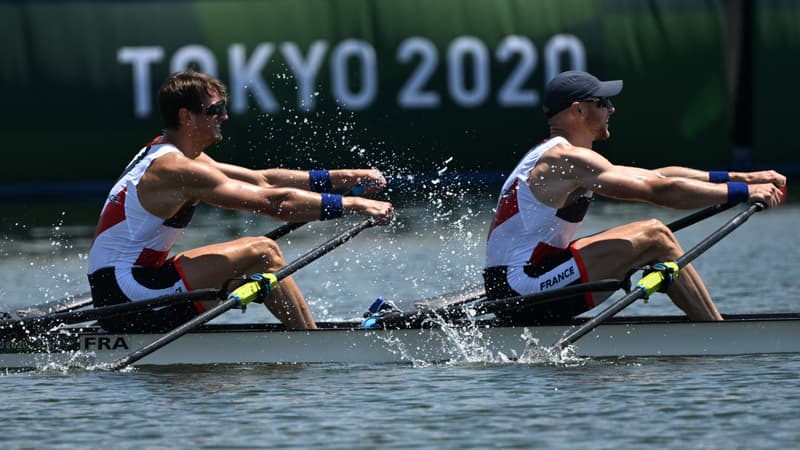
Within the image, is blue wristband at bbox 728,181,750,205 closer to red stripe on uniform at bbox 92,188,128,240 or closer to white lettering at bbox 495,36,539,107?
red stripe on uniform at bbox 92,188,128,240

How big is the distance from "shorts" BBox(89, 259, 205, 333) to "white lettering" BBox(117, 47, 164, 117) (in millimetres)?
13527

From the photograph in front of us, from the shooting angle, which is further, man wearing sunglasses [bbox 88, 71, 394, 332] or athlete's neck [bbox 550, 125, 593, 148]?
athlete's neck [bbox 550, 125, 593, 148]

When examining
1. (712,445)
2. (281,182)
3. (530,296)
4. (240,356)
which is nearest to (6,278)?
(281,182)

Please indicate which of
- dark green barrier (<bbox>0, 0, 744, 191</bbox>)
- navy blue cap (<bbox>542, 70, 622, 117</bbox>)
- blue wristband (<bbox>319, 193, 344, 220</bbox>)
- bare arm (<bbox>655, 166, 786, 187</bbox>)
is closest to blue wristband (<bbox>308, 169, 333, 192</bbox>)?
blue wristband (<bbox>319, 193, 344, 220</bbox>)

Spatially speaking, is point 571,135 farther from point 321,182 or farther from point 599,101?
point 321,182

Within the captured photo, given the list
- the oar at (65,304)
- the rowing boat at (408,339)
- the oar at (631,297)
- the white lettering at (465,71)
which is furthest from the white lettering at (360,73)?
the oar at (631,297)

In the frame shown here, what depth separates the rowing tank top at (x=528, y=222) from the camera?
9.79 meters

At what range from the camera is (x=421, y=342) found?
9.88 meters

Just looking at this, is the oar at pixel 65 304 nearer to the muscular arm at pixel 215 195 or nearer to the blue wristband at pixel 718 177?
the muscular arm at pixel 215 195

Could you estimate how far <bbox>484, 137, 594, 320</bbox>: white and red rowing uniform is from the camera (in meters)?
9.79

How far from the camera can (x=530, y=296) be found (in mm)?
9586

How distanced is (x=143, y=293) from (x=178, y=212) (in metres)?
0.52

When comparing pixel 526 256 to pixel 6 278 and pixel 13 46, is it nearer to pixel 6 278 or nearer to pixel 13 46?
pixel 6 278

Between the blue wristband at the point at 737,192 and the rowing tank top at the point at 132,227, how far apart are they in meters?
3.24
